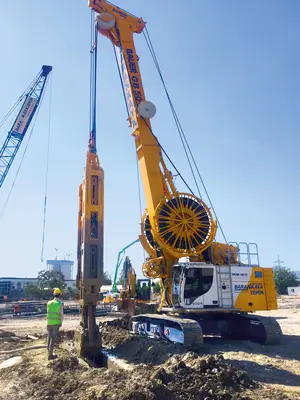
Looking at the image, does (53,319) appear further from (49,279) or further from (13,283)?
(13,283)

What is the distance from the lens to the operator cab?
12.1m

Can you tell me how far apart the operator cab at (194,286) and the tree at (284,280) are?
2620 inches

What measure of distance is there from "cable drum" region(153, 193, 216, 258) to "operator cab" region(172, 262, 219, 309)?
0.88 m

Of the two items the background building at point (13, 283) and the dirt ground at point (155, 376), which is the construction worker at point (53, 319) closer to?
the dirt ground at point (155, 376)

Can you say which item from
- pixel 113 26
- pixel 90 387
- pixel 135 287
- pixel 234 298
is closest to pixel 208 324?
pixel 234 298

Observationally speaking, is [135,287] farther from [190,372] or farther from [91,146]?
[190,372]

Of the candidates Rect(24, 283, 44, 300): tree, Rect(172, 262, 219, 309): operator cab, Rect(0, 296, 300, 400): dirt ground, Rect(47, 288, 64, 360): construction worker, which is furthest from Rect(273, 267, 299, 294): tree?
Rect(47, 288, 64, 360): construction worker

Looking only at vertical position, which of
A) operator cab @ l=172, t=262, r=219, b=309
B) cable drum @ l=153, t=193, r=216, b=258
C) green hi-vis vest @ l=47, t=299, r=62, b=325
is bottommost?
green hi-vis vest @ l=47, t=299, r=62, b=325

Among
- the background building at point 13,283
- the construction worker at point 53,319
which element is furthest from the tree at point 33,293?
the construction worker at point 53,319

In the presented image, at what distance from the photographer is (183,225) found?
43.2 feet

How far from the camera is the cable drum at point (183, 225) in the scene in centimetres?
1309

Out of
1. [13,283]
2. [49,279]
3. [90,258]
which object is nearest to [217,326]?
[90,258]

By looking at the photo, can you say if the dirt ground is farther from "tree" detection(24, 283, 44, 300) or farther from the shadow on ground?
"tree" detection(24, 283, 44, 300)

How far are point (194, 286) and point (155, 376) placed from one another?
20.4 ft
